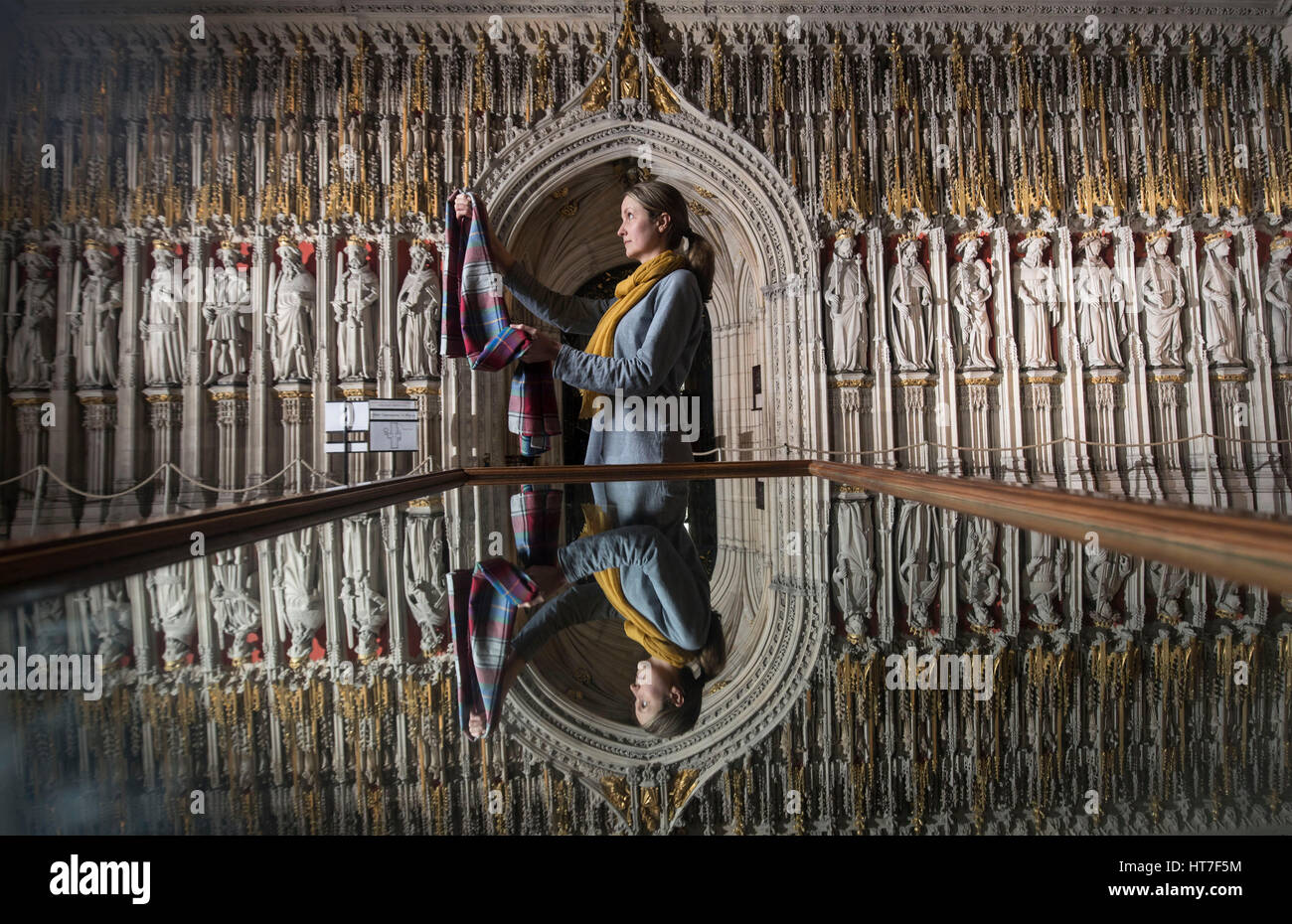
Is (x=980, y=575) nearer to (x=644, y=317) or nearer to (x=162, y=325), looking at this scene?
(x=644, y=317)

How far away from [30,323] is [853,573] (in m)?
10.2

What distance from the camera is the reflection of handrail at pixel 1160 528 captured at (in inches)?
28.8

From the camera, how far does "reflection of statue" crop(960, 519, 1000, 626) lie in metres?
0.93

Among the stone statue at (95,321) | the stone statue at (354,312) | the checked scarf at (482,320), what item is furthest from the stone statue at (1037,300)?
the stone statue at (95,321)

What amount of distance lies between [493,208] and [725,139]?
8.82ft

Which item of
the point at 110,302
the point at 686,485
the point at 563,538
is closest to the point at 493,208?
the point at 110,302

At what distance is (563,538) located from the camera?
1533 mm

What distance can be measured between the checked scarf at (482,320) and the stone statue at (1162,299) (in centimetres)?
812

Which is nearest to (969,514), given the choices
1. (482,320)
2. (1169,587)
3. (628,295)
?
(1169,587)

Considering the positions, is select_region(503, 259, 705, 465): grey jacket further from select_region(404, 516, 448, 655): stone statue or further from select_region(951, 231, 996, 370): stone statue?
select_region(951, 231, 996, 370): stone statue

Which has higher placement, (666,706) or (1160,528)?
(1160,528)

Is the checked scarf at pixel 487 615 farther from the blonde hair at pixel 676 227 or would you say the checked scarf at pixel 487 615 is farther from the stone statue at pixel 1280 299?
the stone statue at pixel 1280 299

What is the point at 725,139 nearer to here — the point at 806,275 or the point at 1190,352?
the point at 806,275

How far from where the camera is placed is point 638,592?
3.21 ft
